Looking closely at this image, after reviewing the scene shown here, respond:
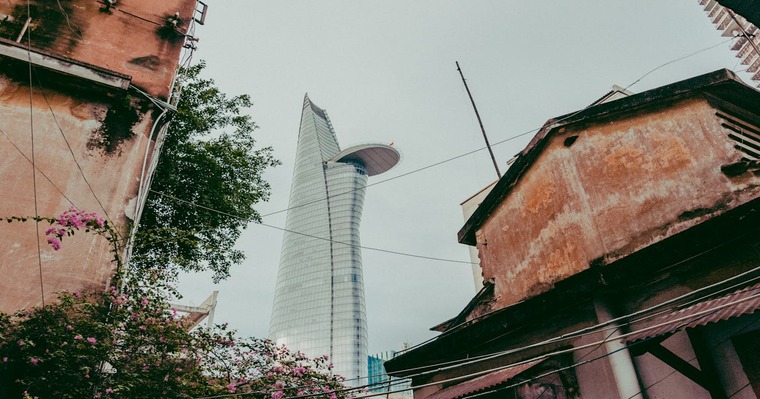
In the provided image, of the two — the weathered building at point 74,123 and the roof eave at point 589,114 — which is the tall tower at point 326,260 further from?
the roof eave at point 589,114

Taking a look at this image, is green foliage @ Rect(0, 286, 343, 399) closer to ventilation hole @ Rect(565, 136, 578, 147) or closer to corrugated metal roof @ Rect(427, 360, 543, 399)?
corrugated metal roof @ Rect(427, 360, 543, 399)

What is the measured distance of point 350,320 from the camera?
70875 millimetres

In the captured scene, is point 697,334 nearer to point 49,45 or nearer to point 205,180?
point 205,180

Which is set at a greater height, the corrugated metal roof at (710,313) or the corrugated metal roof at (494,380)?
the corrugated metal roof at (710,313)

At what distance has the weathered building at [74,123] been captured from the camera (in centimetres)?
706

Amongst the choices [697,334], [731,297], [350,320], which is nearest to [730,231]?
[731,297]

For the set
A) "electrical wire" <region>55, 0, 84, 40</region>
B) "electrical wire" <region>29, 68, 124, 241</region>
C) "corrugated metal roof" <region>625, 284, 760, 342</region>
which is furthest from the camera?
"electrical wire" <region>55, 0, 84, 40</region>

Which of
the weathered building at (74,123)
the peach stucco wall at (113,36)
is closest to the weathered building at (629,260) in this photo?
the weathered building at (74,123)

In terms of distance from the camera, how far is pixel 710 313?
382 cm

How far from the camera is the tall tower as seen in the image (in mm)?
71062

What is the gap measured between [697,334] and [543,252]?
2.99m

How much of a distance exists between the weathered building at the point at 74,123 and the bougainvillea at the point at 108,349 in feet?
1.66

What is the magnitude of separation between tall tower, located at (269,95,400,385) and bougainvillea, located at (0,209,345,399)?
190 feet

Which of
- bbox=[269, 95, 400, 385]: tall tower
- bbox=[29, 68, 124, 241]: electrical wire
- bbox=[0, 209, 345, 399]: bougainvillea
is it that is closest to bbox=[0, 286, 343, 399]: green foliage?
bbox=[0, 209, 345, 399]: bougainvillea
